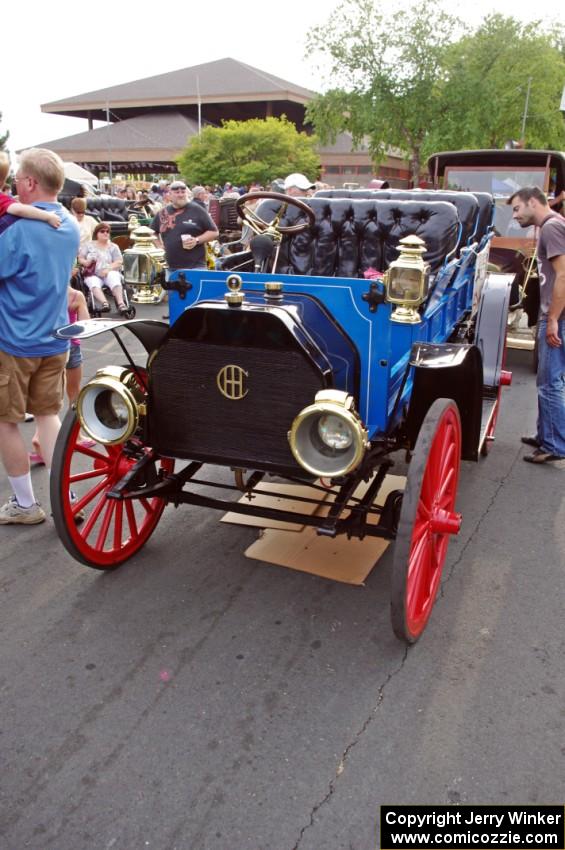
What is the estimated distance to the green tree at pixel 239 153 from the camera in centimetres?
3191

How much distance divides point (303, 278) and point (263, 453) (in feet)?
2.62

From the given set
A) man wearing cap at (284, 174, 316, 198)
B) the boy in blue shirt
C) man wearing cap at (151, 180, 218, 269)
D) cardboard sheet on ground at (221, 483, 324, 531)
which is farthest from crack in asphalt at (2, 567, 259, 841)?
man wearing cap at (284, 174, 316, 198)

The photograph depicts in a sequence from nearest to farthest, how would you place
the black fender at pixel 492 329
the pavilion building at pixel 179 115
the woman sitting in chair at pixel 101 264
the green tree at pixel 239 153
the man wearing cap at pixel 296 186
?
1. the black fender at pixel 492 329
2. the man wearing cap at pixel 296 186
3. the woman sitting in chair at pixel 101 264
4. the green tree at pixel 239 153
5. the pavilion building at pixel 179 115

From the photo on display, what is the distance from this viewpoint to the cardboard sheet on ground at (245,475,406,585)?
3303mm

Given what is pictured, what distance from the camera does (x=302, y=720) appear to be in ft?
7.81

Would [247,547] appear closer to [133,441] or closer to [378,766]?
[133,441]

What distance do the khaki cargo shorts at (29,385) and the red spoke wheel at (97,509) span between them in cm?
44

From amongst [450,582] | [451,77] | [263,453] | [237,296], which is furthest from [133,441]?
[451,77]

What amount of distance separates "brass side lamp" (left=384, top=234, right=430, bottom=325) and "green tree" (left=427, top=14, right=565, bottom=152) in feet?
73.1

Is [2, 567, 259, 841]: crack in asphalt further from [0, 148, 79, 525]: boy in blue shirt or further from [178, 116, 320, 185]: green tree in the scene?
[178, 116, 320, 185]: green tree

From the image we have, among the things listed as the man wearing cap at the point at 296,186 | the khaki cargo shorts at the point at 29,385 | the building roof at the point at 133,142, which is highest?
the building roof at the point at 133,142

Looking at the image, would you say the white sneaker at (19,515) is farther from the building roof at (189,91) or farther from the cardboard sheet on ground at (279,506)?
the building roof at (189,91)

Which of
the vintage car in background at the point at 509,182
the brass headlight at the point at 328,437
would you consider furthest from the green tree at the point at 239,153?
the brass headlight at the point at 328,437

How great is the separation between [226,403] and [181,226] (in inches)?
177
